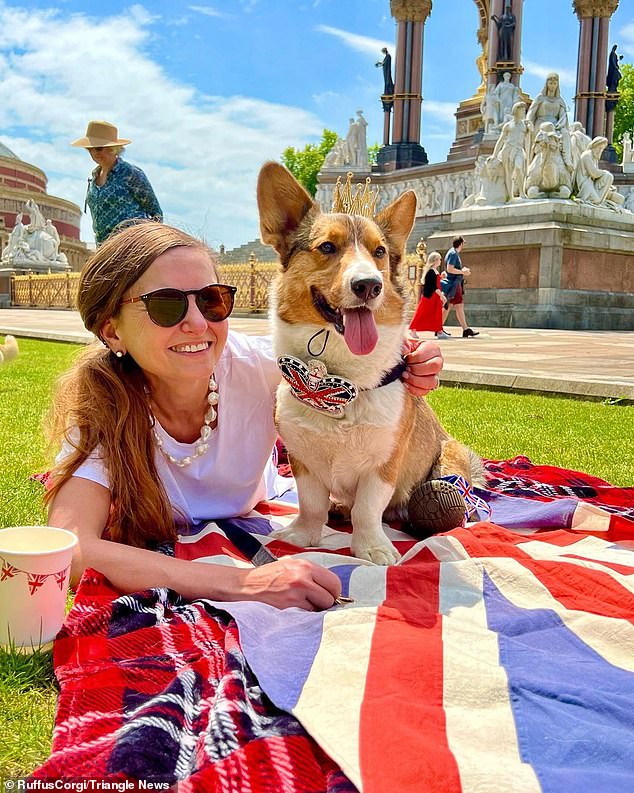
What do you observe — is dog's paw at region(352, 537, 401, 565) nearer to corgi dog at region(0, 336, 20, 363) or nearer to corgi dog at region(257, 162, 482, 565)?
corgi dog at region(257, 162, 482, 565)

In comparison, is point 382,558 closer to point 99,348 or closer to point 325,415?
point 325,415

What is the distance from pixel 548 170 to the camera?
18.6m

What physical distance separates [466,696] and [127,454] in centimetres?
140

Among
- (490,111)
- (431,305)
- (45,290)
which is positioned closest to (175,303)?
(431,305)

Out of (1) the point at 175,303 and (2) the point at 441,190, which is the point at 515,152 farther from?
(1) the point at 175,303

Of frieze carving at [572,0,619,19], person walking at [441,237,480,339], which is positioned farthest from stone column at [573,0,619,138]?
person walking at [441,237,480,339]

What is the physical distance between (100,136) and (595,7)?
3581 centimetres

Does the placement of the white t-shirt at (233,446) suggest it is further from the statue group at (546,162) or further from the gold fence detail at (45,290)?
the gold fence detail at (45,290)

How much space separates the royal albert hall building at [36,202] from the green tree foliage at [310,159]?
20038 millimetres

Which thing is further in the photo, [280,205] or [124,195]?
[124,195]

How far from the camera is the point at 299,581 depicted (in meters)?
2.08

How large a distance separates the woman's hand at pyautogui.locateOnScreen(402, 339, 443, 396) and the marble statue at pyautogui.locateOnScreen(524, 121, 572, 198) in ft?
56.9

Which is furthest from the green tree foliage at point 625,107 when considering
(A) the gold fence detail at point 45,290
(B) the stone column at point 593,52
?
(A) the gold fence detail at point 45,290

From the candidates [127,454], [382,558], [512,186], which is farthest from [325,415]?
[512,186]
